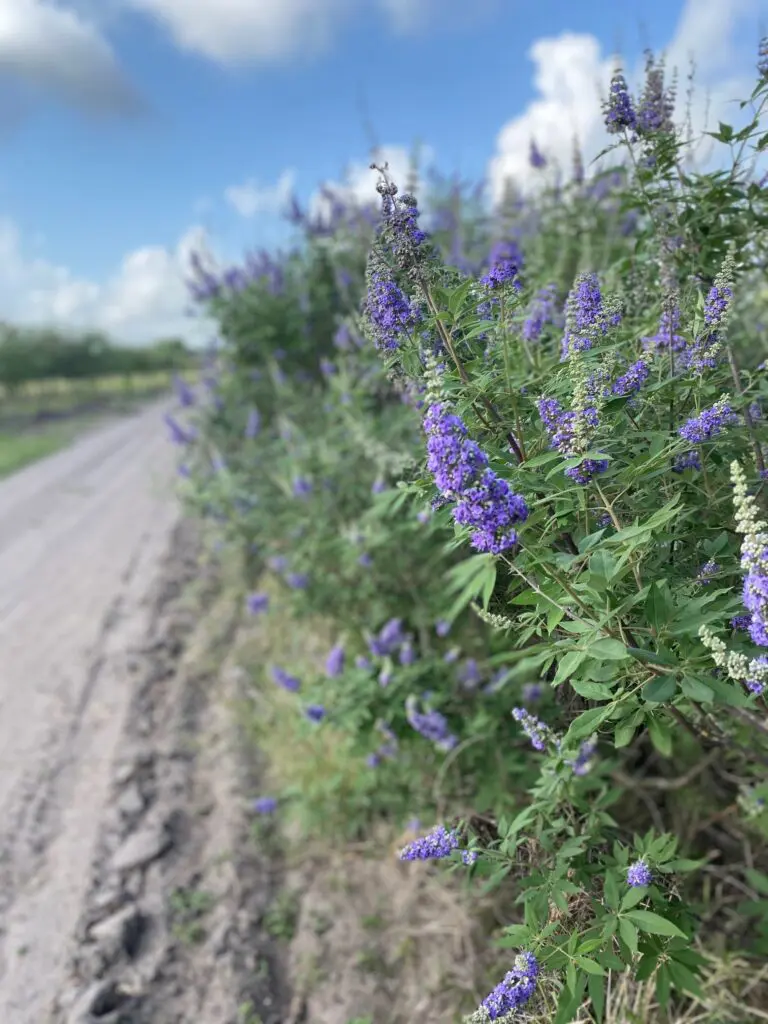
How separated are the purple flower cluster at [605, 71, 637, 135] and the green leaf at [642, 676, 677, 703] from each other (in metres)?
1.18

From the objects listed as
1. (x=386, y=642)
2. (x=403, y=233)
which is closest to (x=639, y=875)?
(x=403, y=233)

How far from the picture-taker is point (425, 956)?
2.70 metres

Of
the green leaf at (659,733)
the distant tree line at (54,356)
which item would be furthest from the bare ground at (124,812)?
the distant tree line at (54,356)

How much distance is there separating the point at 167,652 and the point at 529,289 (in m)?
3.73

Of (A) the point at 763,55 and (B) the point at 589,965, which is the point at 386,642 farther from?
(A) the point at 763,55

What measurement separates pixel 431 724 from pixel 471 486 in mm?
1623

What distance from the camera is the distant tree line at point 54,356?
32469mm

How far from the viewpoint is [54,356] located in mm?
38656

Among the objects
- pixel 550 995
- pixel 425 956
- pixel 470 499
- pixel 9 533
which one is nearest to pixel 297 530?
pixel 425 956

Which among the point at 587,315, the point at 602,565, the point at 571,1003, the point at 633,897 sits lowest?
the point at 571,1003

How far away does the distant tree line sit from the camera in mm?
32469

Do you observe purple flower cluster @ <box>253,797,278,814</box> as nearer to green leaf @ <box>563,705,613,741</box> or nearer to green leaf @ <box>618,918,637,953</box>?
green leaf @ <box>618,918,637,953</box>

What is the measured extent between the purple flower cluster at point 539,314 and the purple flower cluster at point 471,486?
0.98 meters

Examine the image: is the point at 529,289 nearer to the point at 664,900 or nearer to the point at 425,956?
the point at 664,900
